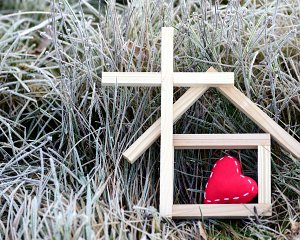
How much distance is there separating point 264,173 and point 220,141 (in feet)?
0.43

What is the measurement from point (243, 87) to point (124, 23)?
43 centimetres

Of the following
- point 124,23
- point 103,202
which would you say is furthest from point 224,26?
point 103,202

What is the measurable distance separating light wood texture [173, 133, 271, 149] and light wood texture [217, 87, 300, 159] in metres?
0.02

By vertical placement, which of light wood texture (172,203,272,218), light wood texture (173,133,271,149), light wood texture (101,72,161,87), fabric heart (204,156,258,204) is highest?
light wood texture (101,72,161,87)

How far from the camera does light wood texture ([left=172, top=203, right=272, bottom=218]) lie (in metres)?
1.49

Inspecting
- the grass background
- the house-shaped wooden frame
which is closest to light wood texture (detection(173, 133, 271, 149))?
the house-shaped wooden frame

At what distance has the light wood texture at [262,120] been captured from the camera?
5.07 ft

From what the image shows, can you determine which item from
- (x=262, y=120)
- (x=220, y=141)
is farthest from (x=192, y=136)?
(x=262, y=120)

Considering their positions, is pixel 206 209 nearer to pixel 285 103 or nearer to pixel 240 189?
pixel 240 189

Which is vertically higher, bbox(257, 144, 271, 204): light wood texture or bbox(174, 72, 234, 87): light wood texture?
bbox(174, 72, 234, 87): light wood texture

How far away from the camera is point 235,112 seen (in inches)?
67.4

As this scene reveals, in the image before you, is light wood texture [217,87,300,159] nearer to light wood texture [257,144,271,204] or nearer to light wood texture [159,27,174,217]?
light wood texture [257,144,271,204]

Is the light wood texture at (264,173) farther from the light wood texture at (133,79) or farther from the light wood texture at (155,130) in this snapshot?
the light wood texture at (133,79)

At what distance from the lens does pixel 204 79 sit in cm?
155
